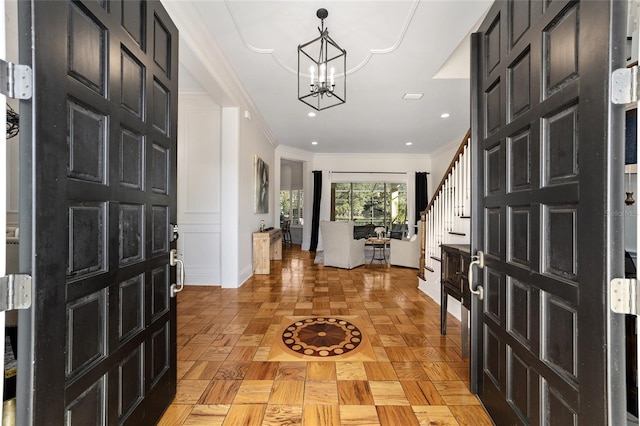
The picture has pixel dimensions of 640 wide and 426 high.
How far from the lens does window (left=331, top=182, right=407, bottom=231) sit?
29.9ft

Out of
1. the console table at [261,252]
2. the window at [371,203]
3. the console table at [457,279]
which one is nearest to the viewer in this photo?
the console table at [457,279]

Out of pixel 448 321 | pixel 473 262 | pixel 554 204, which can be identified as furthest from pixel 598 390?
pixel 448 321

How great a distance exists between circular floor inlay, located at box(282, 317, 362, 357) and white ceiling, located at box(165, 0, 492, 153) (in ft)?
9.31

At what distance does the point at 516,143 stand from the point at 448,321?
91.1 inches

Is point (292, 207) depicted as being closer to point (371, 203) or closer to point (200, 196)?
point (371, 203)

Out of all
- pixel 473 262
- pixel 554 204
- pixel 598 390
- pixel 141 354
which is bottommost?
pixel 141 354

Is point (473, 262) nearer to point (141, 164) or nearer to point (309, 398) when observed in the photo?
point (309, 398)

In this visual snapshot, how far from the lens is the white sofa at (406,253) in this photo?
18.6ft

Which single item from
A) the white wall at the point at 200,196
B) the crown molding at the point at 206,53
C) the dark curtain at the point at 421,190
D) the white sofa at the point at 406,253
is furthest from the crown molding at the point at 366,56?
the dark curtain at the point at 421,190

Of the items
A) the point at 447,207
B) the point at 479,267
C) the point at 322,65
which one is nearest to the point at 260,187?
the point at 322,65

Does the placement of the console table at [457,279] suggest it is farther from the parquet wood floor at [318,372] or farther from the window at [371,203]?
the window at [371,203]

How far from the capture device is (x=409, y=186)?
887 cm

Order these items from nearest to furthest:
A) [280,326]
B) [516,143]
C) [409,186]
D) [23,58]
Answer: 1. [23,58]
2. [516,143]
3. [280,326]
4. [409,186]

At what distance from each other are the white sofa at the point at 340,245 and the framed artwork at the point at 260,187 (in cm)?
131
